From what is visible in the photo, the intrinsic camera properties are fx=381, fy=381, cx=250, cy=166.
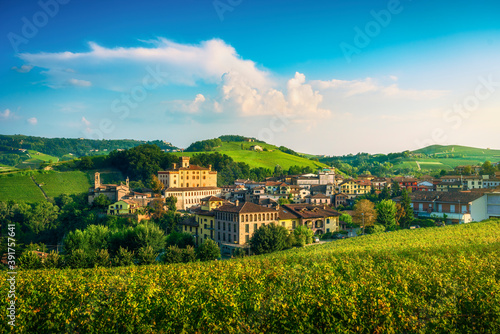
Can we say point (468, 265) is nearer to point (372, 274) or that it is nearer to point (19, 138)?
point (372, 274)

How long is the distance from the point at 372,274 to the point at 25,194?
77263mm

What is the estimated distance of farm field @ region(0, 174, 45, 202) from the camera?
7376 cm

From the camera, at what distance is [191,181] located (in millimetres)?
90375

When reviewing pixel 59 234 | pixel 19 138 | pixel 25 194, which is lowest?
pixel 59 234

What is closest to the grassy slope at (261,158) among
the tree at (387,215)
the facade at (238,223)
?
the tree at (387,215)

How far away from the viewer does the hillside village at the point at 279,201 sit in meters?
48.2

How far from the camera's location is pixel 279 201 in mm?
71438

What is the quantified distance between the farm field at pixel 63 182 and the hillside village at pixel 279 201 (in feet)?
42.5

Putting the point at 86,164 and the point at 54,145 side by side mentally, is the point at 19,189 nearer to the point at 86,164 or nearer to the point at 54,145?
the point at 86,164

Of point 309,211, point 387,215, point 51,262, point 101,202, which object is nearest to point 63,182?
point 101,202

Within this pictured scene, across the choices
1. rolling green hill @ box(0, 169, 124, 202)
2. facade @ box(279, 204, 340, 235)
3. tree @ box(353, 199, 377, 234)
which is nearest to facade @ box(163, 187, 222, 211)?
rolling green hill @ box(0, 169, 124, 202)

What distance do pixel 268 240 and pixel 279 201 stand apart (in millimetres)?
30707

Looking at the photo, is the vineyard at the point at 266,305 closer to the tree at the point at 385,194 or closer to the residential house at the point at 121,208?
the residential house at the point at 121,208

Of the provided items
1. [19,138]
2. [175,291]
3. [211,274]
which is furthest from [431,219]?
[19,138]
